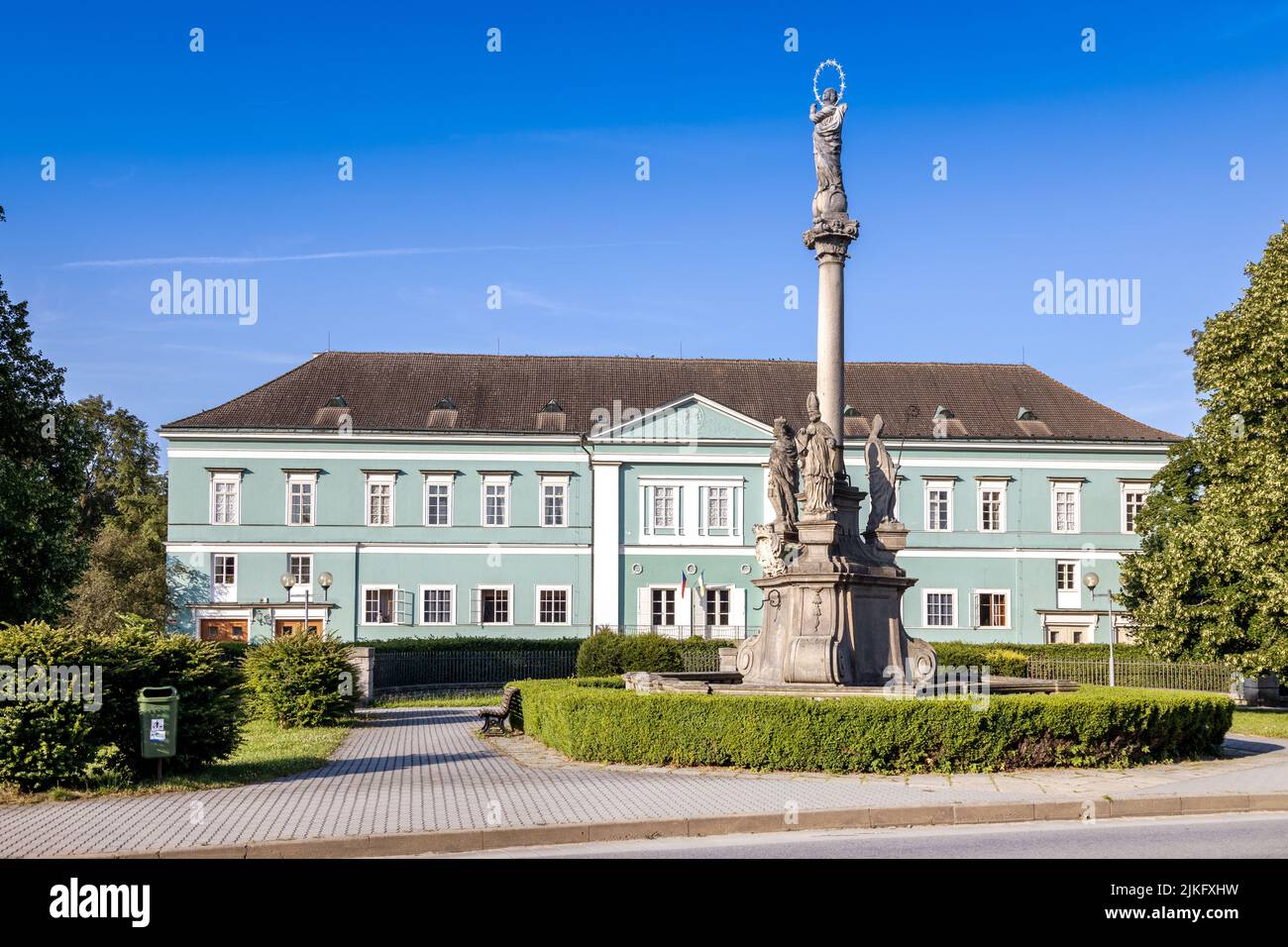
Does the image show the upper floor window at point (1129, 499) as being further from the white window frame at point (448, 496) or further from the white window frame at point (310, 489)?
the white window frame at point (310, 489)

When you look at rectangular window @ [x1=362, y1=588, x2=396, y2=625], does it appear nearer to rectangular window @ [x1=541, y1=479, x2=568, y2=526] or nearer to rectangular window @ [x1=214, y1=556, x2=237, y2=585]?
rectangular window @ [x1=214, y1=556, x2=237, y2=585]

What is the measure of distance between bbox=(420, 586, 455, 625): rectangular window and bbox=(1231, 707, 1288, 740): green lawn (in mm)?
30245

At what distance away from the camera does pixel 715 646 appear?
1522 inches

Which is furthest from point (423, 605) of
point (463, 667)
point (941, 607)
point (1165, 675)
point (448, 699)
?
point (1165, 675)

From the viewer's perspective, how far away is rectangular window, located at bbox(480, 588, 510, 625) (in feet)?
168

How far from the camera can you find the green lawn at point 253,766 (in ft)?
45.8

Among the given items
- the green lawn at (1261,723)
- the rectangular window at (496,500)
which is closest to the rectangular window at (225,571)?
the rectangular window at (496,500)

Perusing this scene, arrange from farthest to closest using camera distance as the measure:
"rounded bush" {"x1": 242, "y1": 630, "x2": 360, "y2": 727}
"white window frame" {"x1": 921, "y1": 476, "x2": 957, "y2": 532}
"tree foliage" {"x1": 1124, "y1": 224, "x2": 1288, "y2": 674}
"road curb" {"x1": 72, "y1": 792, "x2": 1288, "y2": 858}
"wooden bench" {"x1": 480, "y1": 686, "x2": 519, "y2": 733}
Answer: "white window frame" {"x1": 921, "y1": 476, "x2": 957, "y2": 532} → "tree foliage" {"x1": 1124, "y1": 224, "x2": 1288, "y2": 674} → "rounded bush" {"x1": 242, "y1": 630, "x2": 360, "y2": 727} → "wooden bench" {"x1": 480, "y1": 686, "x2": 519, "y2": 733} → "road curb" {"x1": 72, "y1": 792, "x2": 1288, "y2": 858}

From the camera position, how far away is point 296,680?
24.0 meters

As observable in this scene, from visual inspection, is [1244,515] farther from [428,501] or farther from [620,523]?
[428,501]

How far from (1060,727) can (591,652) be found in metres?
20.2

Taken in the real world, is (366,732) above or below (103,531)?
below

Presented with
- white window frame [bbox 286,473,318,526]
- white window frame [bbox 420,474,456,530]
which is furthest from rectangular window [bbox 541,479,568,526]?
white window frame [bbox 286,473,318,526]
